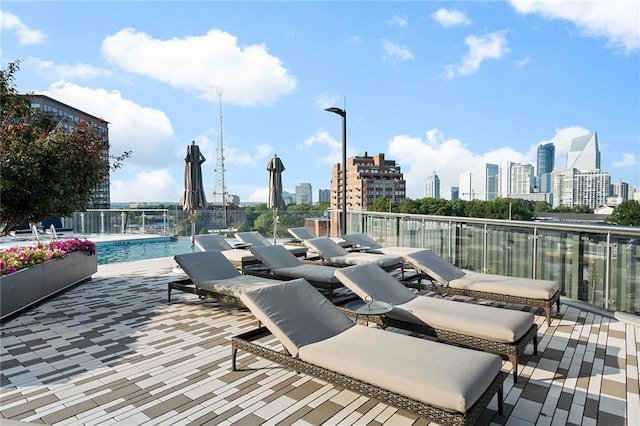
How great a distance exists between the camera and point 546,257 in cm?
577

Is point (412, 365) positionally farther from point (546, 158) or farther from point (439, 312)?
point (546, 158)

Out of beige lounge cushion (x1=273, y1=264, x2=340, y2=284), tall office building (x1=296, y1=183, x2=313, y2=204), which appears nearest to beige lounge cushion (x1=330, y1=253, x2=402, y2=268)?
beige lounge cushion (x1=273, y1=264, x2=340, y2=284)

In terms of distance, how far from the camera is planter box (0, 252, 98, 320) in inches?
186

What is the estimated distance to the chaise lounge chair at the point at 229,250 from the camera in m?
6.92

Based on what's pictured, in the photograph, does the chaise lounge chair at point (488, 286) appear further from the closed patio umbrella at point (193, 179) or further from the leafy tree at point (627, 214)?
the leafy tree at point (627, 214)

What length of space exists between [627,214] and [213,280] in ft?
187

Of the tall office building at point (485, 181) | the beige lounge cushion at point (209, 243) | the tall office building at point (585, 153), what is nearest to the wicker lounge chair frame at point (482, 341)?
the beige lounge cushion at point (209, 243)

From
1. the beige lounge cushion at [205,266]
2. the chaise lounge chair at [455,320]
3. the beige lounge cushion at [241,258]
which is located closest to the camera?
the chaise lounge chair at [455,320]

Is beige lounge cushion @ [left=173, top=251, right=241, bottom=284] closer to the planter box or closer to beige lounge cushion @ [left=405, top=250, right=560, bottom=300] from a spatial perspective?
the planter box

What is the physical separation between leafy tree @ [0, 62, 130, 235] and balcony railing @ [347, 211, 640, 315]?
625 centimetres

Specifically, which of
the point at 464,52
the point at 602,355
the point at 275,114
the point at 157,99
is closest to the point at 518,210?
the point at 464,52

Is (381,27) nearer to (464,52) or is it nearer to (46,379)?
(464,52)

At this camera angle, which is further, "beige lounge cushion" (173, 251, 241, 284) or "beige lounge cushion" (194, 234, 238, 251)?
"beige lounge cushion" (194, 234, 238, 251)

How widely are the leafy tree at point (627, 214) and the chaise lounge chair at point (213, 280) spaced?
50.8 meters
